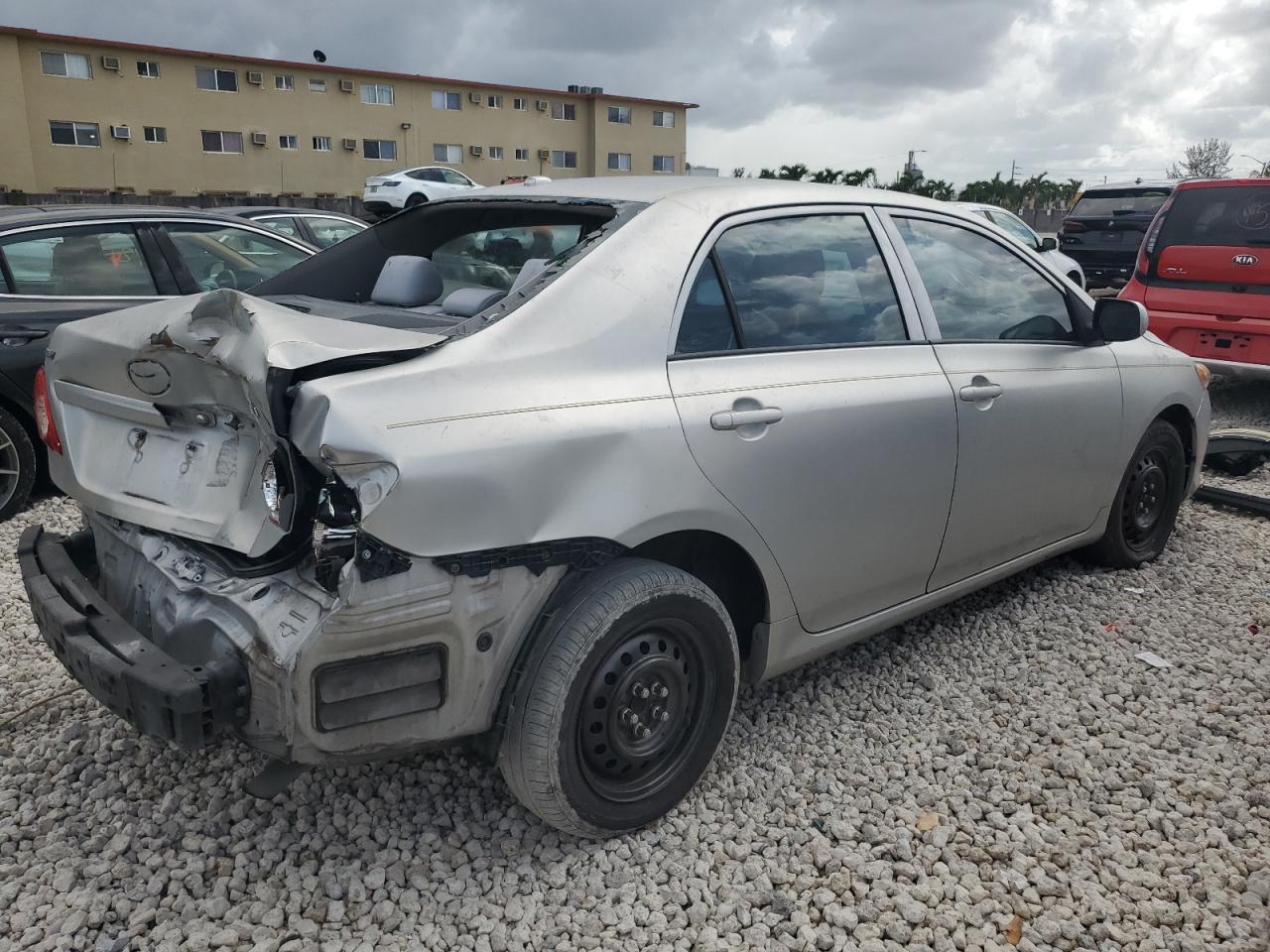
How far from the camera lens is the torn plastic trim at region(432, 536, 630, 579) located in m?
2.13

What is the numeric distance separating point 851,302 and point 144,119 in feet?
128

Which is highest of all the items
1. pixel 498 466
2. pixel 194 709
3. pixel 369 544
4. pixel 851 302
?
pixel 851 302

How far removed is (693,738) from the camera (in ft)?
8.98

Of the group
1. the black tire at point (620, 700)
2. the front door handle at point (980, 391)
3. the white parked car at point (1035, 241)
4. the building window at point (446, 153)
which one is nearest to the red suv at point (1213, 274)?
the white parked car at point (1035, 241)

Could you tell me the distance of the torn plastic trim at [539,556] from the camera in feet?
6.99

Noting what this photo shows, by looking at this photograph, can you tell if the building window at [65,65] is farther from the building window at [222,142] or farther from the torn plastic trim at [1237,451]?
the torn plastic trim at [1237,451]

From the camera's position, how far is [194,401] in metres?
2.38

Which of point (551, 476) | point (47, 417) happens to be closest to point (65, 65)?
point (47, 417)

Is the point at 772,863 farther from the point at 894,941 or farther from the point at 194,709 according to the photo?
the point at 194,709

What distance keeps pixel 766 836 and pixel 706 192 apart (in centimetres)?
187

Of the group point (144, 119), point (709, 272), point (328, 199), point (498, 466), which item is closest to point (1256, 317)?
point (709, 272)

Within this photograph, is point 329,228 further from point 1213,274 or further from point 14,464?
point 1213,274

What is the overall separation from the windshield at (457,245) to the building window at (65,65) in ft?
123

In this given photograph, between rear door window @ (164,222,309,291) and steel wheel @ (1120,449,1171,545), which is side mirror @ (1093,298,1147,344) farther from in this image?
rear door window @ (164,222,309,291)
